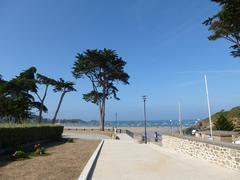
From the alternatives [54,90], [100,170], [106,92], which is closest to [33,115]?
[54,90]

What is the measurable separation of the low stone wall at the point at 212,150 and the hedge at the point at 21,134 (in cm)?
918

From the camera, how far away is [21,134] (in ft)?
49.3

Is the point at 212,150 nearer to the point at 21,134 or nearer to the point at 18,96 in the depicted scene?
the point at 21,134

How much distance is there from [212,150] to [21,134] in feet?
34.7

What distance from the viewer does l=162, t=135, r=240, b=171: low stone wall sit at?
865cm

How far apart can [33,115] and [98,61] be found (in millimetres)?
12498

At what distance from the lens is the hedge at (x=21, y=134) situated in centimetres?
1256

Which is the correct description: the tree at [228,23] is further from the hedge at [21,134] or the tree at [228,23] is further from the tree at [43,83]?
the tree at [43,83]

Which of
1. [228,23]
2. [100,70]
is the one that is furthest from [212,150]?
[100,70]

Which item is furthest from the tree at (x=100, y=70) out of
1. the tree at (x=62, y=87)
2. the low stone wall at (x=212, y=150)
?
the low stone wall at (x=212, y=150)

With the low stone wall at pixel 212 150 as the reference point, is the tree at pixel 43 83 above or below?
above

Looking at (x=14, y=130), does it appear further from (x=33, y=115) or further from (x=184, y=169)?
(x=33, y=115)

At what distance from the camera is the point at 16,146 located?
1388 cm

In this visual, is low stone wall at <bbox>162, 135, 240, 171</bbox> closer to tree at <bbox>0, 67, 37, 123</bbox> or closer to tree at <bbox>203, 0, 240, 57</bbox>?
tree at <bbox>203, 0, 240, 57</bbox>
